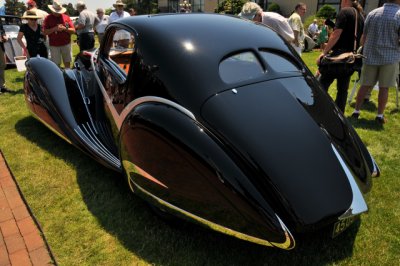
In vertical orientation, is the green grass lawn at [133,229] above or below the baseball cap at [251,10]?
below

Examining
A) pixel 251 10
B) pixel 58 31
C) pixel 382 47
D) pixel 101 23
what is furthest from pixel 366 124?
pixel 101 23

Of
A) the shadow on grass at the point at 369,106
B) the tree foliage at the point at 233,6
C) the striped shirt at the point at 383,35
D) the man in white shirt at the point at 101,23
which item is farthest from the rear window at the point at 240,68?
the tree foliage at the point at 233,6

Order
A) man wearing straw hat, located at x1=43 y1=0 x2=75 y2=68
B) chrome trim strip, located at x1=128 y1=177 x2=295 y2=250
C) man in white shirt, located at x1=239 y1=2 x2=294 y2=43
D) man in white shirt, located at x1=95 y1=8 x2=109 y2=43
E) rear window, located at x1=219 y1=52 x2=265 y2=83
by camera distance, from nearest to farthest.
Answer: chrome trim strip, located at x1=128 y1=177 x2=295 y2=250 < rear window, located at x1=219 y1=52 x2=265 y2=83 < man in white shirt, located at x1=239 y1=2 x2=294 y2=43 < man wearing straw hat, located at x1=43 y1=0 x2=75 y2=68 < man in white shirt, located at x1=95 y1=8 x2=109 y2=43

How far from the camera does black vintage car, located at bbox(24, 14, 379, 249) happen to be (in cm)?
211

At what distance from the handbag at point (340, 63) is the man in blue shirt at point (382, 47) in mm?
283

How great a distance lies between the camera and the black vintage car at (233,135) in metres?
2.11

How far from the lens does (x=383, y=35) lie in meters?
4.71

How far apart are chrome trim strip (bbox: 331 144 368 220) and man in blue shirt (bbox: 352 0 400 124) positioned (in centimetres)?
311

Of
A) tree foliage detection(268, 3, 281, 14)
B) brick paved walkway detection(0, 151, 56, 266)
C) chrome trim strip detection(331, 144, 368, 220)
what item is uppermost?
tree foliage detection(268, 3, 281, 14)

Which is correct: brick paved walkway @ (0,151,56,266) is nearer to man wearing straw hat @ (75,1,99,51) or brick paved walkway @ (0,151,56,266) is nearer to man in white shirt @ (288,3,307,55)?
man in white shirt @ (288,3,307,55)

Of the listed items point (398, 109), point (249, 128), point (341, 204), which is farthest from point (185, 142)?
point (398, 109)

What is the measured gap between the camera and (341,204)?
2.14 meters

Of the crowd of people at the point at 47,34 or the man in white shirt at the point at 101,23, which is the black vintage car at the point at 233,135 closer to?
the crowd of people at the point at 47,34

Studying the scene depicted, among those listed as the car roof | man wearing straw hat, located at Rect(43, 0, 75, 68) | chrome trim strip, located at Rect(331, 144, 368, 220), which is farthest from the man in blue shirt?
man wearing straw hat, located at Rect(43, 0, 75, 68)
